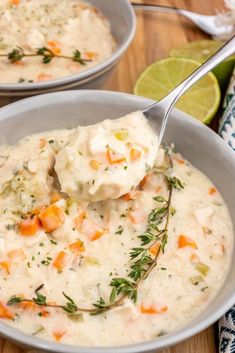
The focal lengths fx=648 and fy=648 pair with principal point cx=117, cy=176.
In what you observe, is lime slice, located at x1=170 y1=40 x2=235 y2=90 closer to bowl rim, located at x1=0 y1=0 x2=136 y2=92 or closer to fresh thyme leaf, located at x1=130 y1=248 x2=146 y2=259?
bowl rim, located at x1=0 y1=0 x2=136 y2=92

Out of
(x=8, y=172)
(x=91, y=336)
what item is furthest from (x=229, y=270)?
(x=8, y=172)

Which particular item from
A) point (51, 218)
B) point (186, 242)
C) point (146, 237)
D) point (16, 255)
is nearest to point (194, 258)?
point (186, 242)

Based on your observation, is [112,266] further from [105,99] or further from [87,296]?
[105,99]

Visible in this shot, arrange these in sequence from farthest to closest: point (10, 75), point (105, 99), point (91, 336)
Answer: point (10, 75), point (105, 99), point (91, 336)

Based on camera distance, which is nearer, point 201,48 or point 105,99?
point 105,99

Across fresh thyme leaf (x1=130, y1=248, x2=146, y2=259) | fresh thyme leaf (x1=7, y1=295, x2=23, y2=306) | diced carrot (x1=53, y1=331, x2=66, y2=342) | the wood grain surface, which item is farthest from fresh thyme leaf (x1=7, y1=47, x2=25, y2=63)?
diced carrot (x1=53, y1=331, x2=66, y2=342)

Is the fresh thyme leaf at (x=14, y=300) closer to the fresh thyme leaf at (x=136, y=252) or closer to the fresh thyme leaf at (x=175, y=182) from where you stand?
the fresh thyme leaf at (x=136, y=252)


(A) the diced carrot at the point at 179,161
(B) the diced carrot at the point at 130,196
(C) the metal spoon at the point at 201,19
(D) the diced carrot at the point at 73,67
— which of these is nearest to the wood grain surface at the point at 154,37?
(C) the metal spoon at the point at 201,19
